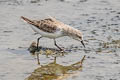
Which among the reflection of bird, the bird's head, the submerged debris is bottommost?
the submerged debris

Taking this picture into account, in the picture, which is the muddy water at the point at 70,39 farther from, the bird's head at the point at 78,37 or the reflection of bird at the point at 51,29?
the reflection of bird at the point at 51,29

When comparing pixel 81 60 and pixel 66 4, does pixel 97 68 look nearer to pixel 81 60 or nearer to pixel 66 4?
pixel 81 60

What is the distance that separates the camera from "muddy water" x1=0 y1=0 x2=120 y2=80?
12.0 meters

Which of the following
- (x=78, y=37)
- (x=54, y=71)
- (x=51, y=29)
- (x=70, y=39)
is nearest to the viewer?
(x=54, y=71)

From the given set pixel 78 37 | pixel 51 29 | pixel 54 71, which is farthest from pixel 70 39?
pixel 54 71

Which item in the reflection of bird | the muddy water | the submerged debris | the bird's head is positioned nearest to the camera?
the submerged debris

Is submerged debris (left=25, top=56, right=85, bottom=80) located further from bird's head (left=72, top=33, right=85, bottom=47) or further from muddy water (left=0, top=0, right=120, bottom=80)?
bird's head (left=72, top=33, right=85, bottom=47)

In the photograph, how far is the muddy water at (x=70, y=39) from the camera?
12047 millimetres

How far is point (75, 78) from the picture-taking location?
1132 centimetres

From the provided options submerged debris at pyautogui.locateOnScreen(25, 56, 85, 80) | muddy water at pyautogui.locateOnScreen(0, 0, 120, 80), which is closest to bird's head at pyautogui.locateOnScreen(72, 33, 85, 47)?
muddy water at pyautogui.locateOnScreen(0, 0, 120, 80)

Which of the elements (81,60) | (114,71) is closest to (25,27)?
(81,60)

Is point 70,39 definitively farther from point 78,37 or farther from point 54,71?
point 54,71

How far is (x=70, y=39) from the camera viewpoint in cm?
1518

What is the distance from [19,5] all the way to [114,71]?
8.60m
